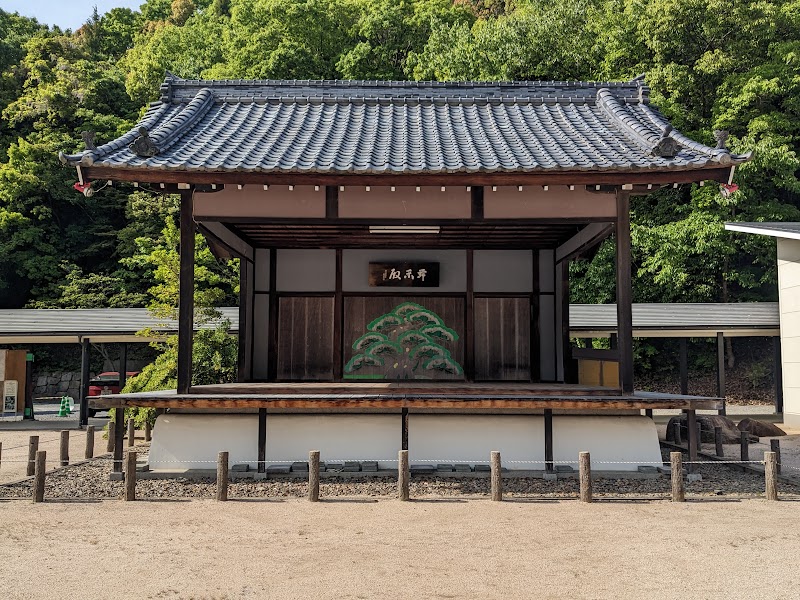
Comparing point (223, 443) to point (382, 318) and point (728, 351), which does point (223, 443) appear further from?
point (728, 351)

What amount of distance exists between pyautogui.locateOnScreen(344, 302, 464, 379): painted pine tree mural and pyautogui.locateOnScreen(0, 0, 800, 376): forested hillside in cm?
1133

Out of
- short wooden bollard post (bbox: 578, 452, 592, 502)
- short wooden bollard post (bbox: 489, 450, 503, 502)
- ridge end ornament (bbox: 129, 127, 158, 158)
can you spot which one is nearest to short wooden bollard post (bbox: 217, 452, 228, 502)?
short wooden bollard post (bbox: 489, 450, 503, 502)

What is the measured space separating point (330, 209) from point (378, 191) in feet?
2.48

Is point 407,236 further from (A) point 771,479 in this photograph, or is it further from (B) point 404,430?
(A) point 771,479

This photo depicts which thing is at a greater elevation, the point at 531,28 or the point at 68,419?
the point at 531,28

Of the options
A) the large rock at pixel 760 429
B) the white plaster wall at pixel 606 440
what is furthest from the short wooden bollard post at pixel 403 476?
the large rock at pixel 760 429

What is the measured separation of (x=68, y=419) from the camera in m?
22.3

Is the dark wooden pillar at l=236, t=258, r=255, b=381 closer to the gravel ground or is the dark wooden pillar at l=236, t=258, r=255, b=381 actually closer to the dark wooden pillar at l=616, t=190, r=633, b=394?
the gravel ground

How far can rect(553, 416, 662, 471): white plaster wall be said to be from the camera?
393 inches

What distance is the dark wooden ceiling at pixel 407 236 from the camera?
11961 millimetres

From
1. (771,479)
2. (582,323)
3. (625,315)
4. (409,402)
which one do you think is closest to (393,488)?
(409,402)

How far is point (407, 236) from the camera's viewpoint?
41.3ft

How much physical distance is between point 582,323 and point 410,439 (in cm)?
1051

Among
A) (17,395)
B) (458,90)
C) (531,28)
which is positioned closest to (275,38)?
(531,28)
